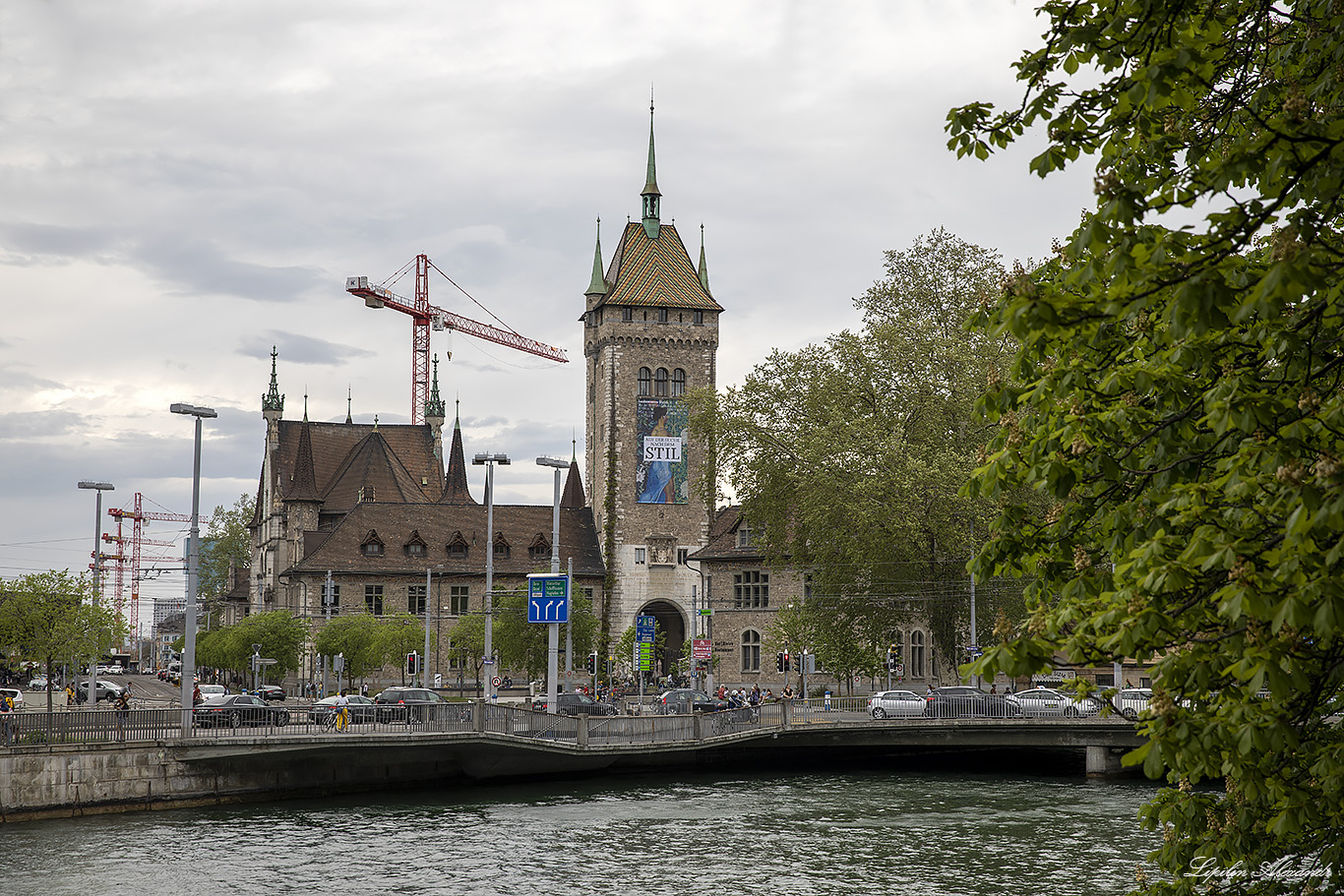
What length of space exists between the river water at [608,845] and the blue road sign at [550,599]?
492 cm

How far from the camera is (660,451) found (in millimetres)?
82562

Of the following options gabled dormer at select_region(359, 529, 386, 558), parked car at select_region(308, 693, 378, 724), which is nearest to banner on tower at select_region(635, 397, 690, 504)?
gabled dormer at select_region(359, 529, 386, 558)

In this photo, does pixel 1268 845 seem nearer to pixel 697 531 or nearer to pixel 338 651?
pixel 338 651

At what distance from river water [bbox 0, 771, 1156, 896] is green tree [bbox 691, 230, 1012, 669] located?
11.6 meters

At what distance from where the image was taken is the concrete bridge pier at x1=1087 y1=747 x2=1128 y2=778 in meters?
43.7

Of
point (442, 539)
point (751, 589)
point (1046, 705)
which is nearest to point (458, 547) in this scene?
point (442, 539)

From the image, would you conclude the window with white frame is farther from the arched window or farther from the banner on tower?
the banner on tower

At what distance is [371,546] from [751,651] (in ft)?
78.9

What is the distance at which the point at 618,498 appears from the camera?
8238cm

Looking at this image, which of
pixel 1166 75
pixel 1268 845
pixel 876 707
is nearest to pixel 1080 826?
pixel 876 707

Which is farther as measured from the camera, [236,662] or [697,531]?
[697,531]

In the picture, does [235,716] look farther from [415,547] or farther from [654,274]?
[654,274]

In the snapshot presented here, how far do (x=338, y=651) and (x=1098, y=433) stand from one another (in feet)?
218

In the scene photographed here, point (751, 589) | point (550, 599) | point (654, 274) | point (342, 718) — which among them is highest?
point (654, 274)
